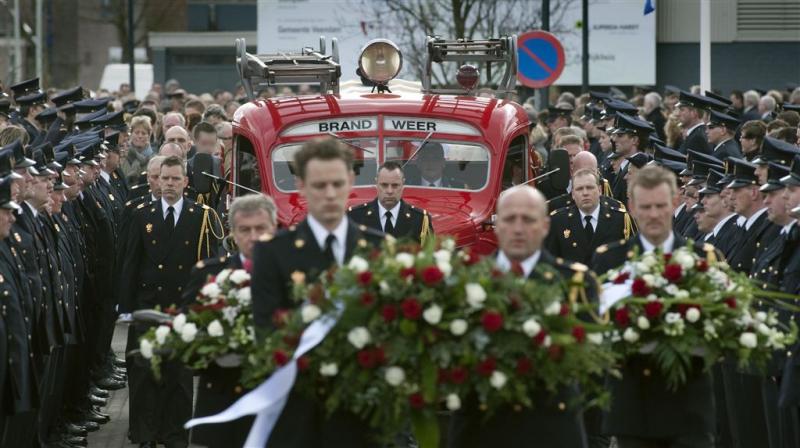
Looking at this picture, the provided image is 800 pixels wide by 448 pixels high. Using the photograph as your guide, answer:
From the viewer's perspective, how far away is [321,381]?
744 cm

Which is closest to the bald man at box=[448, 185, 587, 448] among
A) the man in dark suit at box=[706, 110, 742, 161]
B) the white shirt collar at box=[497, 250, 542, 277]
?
the white shirt collar at box=[497, 250, 542, 277]

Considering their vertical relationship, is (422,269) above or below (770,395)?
above

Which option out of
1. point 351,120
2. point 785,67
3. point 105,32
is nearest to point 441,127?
point 351,120

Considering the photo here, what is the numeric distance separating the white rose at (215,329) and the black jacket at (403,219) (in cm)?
456

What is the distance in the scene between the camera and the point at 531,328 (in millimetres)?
6910

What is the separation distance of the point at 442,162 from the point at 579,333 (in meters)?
7.48

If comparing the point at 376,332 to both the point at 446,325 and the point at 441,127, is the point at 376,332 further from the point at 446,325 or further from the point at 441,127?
the point at 441,127

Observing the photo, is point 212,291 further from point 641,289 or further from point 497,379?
point 497,379

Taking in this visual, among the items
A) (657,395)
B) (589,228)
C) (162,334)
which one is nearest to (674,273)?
(657,395)

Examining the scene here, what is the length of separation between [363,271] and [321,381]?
658 millimetres

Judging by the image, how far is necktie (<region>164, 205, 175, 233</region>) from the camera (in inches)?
539

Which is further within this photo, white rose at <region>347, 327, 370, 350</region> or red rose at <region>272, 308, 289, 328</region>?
red rose at <region>272, 308, 289, 328</region>

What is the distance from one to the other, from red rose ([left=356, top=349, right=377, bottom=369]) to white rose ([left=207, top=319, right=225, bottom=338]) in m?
1.76

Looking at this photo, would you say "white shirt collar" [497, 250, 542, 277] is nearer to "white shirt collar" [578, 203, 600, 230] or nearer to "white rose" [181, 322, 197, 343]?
"white rose" [181, 322, 197, 343]
